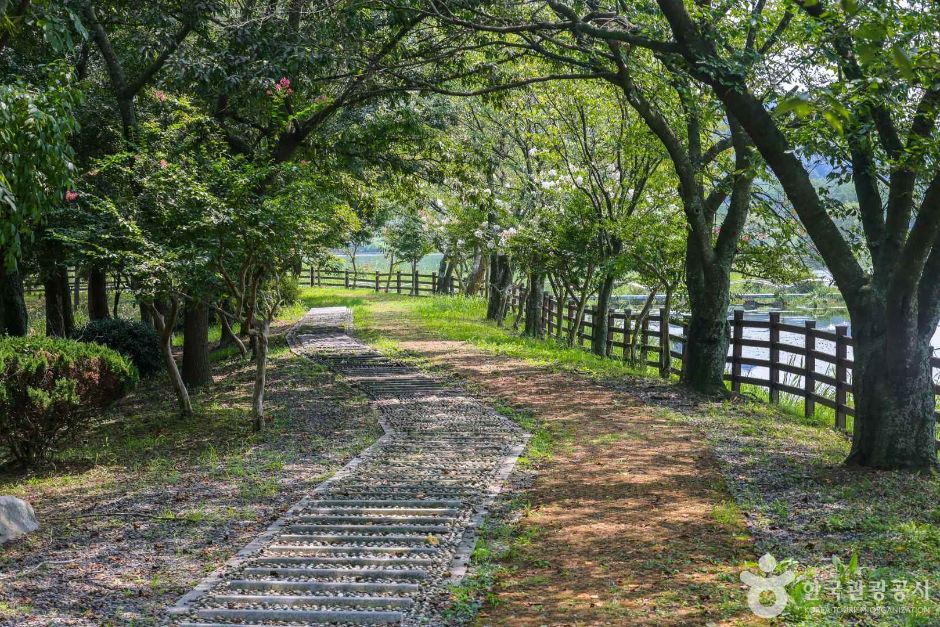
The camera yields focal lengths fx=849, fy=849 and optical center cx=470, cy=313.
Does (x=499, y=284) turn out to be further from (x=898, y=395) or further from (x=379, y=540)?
(x=379, y=540)

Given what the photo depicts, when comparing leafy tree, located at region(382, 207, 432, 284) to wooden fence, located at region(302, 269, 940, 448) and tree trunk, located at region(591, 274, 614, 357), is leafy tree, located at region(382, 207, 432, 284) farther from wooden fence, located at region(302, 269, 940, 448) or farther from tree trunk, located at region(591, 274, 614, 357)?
tree trunk, located at region(591, 274, 614, 357)

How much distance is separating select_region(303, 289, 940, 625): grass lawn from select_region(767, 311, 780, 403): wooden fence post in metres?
0.47

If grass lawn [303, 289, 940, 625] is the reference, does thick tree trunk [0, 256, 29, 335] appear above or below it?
above

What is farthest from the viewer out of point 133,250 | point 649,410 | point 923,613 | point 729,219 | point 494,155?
point 494,155

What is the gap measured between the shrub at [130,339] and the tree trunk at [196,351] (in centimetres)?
214

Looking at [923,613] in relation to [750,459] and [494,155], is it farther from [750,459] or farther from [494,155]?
[494,155]

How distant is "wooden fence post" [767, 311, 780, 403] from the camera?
38.4 ft

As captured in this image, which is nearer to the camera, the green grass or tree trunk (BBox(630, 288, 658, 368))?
the green grass

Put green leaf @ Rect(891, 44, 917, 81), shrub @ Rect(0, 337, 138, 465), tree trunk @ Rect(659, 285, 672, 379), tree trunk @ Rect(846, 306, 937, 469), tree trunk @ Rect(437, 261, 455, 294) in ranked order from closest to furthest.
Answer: green leaf @ Rect(891, 44, 917, 81), tree trunk @ Rect(846, 306, 937, 469), shrub @ Rect(0, 337, 138, 465), tree trunk @ Rect(659, 285, 672, 379), tree trunk @ Rect(437, 261, 455, 294)

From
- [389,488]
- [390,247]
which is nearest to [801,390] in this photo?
[389,488]

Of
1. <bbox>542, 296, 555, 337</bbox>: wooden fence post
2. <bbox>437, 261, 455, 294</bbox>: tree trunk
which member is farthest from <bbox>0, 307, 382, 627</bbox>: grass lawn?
<bbox>437, 261, 455, 294</bbox>: tree trunk

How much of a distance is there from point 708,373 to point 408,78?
5971mm

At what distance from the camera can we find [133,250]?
957cm

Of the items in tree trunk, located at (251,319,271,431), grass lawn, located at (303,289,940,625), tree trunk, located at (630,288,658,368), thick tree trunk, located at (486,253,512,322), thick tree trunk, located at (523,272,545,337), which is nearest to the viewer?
grass lawn, located at (303,289,940,625)
